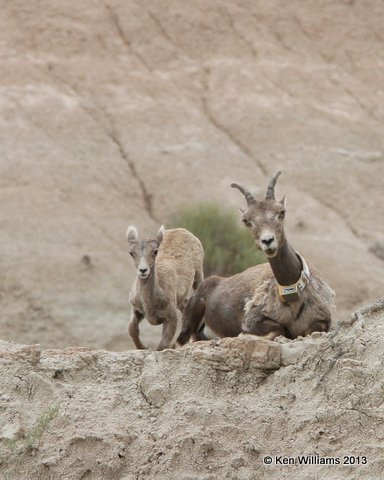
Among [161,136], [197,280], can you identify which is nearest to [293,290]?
[197,280]

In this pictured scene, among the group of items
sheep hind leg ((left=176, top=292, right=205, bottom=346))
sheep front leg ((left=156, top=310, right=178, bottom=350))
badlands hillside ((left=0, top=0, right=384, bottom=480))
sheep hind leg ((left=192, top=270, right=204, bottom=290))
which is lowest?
badlands hillside ((left=0, top=0, right=384, bottom=480))

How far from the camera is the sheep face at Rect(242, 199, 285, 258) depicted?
10.4m

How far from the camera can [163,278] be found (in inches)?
577

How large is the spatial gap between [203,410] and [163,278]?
23.1 ft

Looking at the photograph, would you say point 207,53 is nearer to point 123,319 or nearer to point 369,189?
point 369,189

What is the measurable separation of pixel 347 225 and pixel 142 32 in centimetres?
922

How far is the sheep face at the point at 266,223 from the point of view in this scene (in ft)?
34.1

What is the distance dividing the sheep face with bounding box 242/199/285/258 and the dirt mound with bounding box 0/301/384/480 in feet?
6.91

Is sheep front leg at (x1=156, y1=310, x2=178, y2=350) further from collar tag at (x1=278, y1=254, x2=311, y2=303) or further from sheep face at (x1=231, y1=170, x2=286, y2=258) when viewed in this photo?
sheep face at (x1=231, y1=170, x2=286, y2=258)

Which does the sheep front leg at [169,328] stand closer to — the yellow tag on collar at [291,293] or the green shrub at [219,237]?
the yellow tag on collar at [291,293]

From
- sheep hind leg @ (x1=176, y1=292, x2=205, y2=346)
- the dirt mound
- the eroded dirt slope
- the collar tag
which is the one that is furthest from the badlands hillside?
the dirt mound

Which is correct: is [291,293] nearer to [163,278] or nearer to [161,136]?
[163,278]

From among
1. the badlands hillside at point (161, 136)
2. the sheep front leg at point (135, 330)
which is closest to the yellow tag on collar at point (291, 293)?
the sheep front leg at point (135, 330)

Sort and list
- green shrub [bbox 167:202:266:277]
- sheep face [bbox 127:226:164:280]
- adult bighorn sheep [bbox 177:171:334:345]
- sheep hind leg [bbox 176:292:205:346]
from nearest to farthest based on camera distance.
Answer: adult bighorn sheep [bbox 177:171:334:345] < sheep hind leg [bbox 176:292:205:346] < sheep face [bbox 127:226:164:280] < green shrub [bbox 167:202:266:277]
